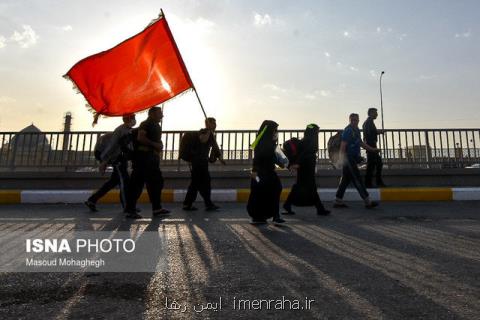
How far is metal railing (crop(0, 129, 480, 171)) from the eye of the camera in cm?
1009

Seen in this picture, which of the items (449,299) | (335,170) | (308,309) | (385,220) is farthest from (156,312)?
(335,170)

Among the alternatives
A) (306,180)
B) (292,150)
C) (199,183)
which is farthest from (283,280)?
(199,183)

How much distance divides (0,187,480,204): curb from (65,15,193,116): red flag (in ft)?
10.4

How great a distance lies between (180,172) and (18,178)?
14.7ft

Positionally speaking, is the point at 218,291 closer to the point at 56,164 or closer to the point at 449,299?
the point at 449,299

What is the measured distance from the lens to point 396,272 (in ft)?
→ 9.16

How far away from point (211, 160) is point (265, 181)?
1.99 meters

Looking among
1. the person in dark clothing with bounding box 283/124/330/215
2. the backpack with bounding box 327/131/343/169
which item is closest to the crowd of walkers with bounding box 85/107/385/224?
the person in dark clothing with bounding box 283/124/330/215

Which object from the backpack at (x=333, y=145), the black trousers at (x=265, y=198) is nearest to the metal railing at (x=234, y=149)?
the backpack at (x=333, y=145)

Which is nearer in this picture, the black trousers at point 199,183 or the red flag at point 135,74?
the red flag at point 135,74

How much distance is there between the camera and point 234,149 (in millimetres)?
10508

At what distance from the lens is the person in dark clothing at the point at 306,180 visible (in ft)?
20.9

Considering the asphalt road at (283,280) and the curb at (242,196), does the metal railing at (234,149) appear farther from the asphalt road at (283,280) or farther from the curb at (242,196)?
the asphalt road at (283,280)

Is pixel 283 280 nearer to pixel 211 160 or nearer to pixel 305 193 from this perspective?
pixel 305 193
